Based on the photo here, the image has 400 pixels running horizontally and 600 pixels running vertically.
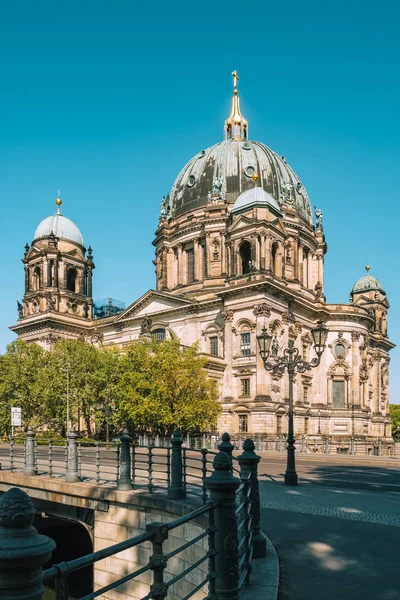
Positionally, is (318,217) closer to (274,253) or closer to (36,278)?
(274,253)

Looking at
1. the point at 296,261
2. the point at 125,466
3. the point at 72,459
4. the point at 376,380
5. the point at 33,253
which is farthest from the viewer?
the point at 376,380

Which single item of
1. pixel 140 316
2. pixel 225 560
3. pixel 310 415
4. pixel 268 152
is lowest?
pixel 310 415

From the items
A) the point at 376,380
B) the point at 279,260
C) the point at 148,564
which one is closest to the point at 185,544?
the point at 148,564

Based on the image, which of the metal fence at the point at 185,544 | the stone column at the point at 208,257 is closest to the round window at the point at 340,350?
the stone column at the point at 208,257

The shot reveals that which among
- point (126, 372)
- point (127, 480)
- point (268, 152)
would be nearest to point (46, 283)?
point (126, 372)

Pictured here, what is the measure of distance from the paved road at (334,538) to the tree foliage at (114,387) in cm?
2331

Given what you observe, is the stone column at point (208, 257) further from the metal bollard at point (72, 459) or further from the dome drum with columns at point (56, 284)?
the metal bollard at point (72, 459)

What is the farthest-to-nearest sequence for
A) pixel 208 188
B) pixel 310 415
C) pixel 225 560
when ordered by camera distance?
pixel 208 188 < pixel 310 415 < pixel 225 560

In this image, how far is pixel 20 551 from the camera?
8.43 feet

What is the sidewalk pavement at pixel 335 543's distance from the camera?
24.3ft

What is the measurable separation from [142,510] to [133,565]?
1.35 m

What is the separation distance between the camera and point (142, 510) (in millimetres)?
13609

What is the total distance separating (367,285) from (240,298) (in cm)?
3800

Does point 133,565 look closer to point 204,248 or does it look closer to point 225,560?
point 225,560
